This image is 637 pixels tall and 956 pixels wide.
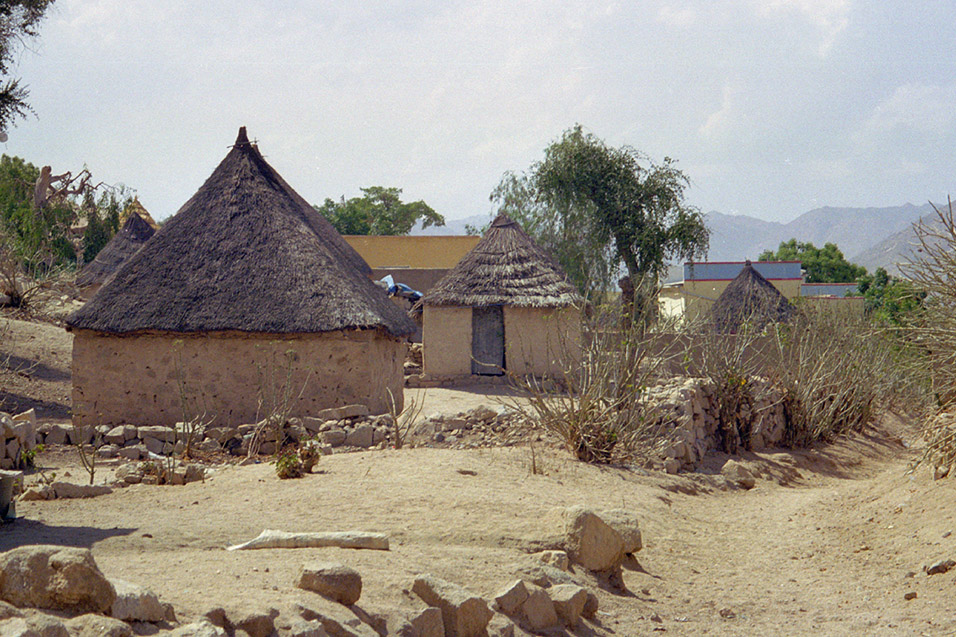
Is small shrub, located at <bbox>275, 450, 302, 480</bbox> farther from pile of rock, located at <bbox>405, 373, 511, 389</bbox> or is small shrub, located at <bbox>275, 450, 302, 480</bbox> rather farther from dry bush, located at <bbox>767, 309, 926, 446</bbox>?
pile of rock, located at <bbox>405, 373, 511, 389</bbox>

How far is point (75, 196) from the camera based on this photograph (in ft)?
92.7

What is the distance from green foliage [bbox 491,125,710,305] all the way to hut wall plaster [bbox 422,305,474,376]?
25.9ft

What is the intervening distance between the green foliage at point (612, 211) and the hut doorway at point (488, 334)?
7660 mm

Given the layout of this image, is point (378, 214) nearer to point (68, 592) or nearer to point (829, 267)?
point (829, 267)

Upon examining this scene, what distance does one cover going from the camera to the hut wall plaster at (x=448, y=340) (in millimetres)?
17562

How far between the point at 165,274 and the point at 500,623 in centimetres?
808

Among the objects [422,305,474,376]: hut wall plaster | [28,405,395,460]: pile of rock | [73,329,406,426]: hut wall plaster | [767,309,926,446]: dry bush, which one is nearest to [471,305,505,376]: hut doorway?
[422,305,474,376]: hut wall plaster

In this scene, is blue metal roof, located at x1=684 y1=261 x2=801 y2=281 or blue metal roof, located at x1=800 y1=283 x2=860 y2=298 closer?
blue metal roof, located at x1=684 y1=261 x2=801 y2=281

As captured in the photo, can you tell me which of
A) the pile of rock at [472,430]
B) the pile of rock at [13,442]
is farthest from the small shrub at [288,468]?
the pile of rock at [13,442]

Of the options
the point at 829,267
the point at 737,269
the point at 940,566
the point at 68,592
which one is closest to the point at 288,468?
the point at 68,592

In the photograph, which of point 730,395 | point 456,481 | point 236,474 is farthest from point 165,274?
point 730,395

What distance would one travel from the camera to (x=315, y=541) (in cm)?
445

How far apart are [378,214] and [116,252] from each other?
22.6 meters

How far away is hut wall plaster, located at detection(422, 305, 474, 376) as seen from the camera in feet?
57.6
